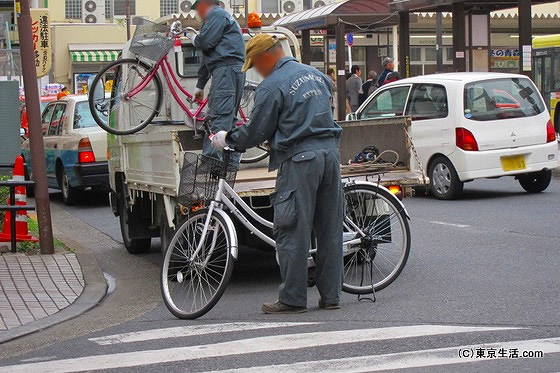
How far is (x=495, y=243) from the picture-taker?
11.1 metres

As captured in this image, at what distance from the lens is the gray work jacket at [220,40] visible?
9453mm

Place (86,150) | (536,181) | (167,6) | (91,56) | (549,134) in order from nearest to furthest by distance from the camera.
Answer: (549,134), (536,181), (86,150), (91,56), (167,6)

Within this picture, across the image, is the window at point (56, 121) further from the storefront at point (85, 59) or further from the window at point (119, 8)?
the window at point (119, 8)

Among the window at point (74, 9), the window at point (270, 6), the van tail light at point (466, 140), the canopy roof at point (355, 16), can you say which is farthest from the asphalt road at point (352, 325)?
the window at point (270, 6)

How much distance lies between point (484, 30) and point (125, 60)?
1848 cm

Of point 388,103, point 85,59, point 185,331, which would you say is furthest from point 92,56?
point 185,331

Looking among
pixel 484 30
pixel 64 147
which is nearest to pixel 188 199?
pixel 64 147

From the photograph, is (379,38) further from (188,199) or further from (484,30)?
(188,199)

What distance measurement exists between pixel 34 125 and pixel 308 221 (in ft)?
16.2

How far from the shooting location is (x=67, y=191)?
1770cm

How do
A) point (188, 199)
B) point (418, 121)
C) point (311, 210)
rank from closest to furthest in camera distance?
point (311, 210) < point (188, 199) < point (418, 121)

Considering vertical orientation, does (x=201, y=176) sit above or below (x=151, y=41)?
below

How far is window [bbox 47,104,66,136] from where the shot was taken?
1798 cm

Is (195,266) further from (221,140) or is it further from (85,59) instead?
(85,59)
